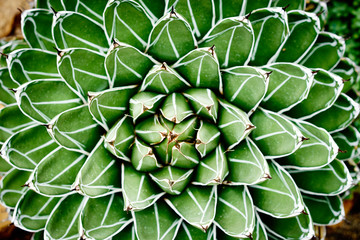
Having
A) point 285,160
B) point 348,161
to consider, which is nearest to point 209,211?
point 285,160

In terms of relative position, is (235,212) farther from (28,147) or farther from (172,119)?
(28,147)

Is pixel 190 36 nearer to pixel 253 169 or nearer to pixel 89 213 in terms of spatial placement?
pixel 253 169

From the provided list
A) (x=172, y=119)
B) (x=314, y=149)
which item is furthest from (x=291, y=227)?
(x=172, y=119)

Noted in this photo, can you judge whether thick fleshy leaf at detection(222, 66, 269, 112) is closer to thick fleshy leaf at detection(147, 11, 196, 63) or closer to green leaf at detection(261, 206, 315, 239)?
thick fleshy leaf at detection(147, 11, 196, 63)

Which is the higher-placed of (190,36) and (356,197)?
(190,36)

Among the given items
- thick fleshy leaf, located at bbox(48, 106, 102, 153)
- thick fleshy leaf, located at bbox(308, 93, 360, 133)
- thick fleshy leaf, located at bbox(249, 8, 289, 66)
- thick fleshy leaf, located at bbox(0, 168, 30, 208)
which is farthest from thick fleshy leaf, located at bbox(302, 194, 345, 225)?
thick fleshy leaf, located at bbox(0, 168, 30, 208)

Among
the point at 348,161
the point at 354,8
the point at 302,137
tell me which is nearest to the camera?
the point at 302,137

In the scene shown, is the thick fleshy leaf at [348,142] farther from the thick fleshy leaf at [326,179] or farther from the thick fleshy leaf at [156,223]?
the thick fleshy leaf at [156,223]
